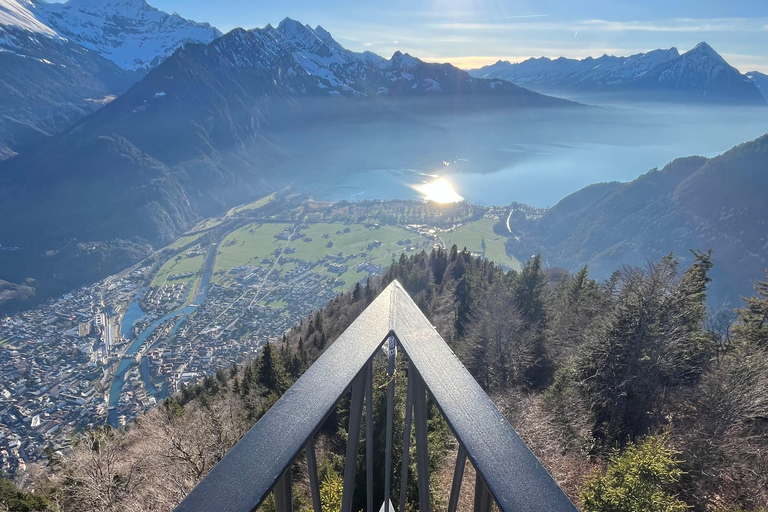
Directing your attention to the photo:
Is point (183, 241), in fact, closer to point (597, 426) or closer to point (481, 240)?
point (481, 240)

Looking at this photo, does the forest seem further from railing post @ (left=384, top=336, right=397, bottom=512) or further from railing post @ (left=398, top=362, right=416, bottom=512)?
railing post @ (left=398, top=362, right=416, bottom=512)

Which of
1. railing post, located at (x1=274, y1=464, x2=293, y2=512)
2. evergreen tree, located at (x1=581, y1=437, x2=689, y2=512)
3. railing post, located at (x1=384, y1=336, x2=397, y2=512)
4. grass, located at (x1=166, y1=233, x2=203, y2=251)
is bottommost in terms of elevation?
grass, located at (x1=166, y1=233, x2=203, y2=251)

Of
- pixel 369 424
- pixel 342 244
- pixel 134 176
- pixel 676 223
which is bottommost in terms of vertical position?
pixel 342 244

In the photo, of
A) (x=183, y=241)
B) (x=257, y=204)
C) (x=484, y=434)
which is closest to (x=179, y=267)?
(x=183, y=241)

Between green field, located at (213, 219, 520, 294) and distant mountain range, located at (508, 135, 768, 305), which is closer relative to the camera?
green field, located at (213, 219, 520, 294)

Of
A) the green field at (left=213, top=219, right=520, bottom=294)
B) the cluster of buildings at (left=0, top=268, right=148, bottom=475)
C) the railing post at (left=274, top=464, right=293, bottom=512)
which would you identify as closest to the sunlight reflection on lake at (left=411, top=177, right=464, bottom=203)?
the green field at (left=213, top=219, right=520, bottom=294)

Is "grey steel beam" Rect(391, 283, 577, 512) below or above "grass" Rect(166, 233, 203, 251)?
above

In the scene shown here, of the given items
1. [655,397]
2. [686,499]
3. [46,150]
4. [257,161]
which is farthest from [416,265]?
[46,150]
